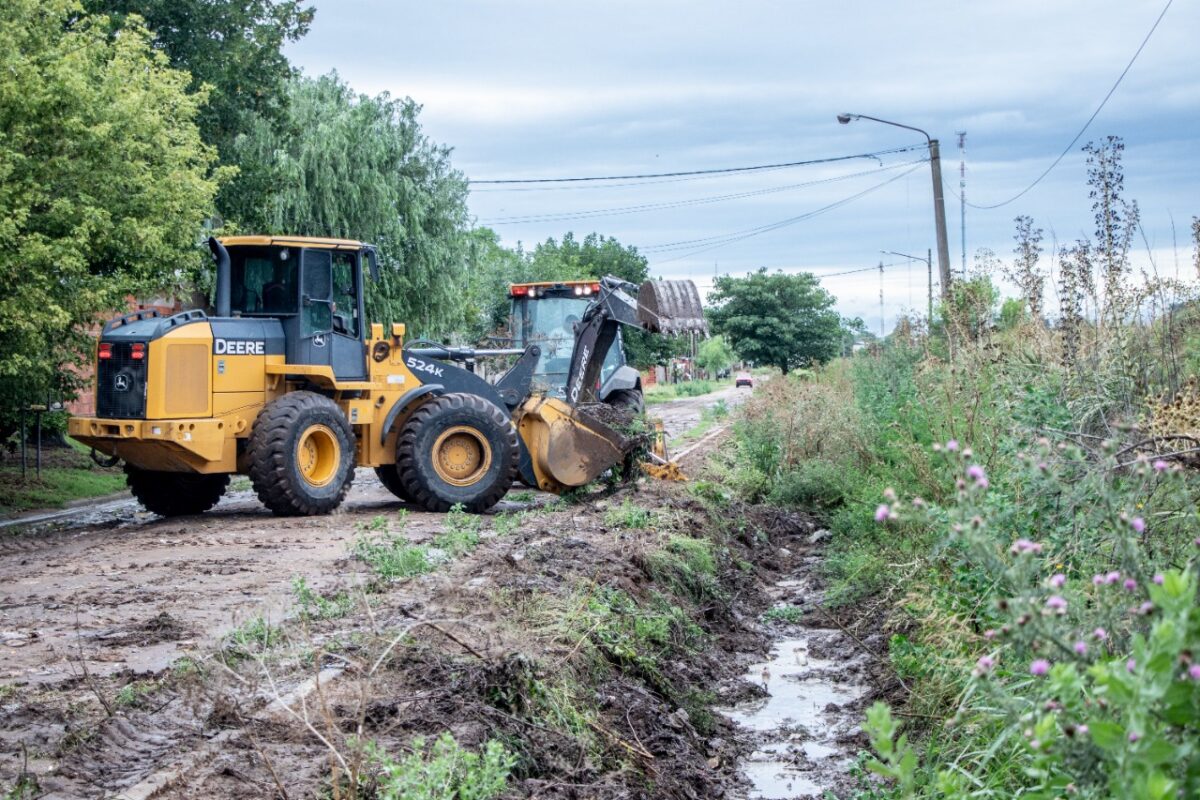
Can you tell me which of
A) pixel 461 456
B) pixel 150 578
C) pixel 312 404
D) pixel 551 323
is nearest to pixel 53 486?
pixel 312 404

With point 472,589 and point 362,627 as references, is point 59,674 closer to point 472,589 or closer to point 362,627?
point 362,627

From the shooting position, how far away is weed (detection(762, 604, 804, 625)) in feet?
39.1

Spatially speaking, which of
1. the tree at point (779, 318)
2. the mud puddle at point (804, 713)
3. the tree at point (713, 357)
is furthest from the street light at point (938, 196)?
the tree at point (713, 357)

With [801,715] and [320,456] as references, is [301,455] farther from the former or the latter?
[801,715]

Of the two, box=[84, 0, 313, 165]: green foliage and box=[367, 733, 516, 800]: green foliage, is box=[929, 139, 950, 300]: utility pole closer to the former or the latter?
box=[84, 0, 313, 165]: green foliage

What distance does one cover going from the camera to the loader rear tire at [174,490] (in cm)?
1574

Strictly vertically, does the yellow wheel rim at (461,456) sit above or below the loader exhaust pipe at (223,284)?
below

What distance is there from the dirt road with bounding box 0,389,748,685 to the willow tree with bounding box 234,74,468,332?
12747 millimetres

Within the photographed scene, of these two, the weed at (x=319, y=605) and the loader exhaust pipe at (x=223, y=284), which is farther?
the loader exhaust pipe at (x=223, y=284)

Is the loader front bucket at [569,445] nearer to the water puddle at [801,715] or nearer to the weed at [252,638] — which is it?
the water puddle at [801,715]

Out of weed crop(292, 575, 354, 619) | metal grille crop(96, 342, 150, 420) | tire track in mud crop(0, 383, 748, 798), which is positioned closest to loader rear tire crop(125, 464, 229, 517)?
tire track in mud crop(0, 383, 748, 798)

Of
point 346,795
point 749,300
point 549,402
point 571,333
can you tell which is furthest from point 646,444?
point 749,300

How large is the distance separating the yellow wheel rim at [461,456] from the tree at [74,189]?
15.0ft

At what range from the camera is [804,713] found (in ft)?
30.0
